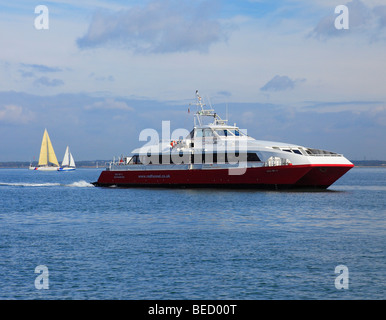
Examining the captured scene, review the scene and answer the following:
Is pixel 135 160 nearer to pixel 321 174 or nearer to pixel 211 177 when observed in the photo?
pixel 211 177

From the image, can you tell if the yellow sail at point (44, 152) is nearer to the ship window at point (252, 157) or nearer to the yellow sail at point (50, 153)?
the yellow sail at point (50, 153)

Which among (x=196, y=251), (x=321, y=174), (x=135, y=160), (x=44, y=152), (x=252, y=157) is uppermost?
(x=44, y=152)

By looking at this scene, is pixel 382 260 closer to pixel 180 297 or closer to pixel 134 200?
pixel 180 297

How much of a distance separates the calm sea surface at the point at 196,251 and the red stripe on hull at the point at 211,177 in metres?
7.76

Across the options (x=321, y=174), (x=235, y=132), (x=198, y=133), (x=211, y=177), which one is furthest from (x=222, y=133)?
(x=321, y=174)

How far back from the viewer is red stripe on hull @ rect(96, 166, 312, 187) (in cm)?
4772

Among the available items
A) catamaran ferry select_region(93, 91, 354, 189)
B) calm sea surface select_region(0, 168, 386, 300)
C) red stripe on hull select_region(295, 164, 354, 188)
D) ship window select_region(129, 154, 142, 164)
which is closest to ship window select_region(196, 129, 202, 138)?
catamaran ferry select_region(93, 91, 354, 189)

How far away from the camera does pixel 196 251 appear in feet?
73.5

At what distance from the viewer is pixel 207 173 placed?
52.3 meters

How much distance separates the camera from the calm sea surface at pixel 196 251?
54.8ft

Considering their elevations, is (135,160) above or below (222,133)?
below

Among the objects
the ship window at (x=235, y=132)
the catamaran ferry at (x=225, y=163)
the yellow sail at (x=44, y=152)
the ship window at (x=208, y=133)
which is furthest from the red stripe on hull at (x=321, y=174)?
the yellow sail at (x=44, y=152)

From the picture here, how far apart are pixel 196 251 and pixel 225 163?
29419 millimetres
